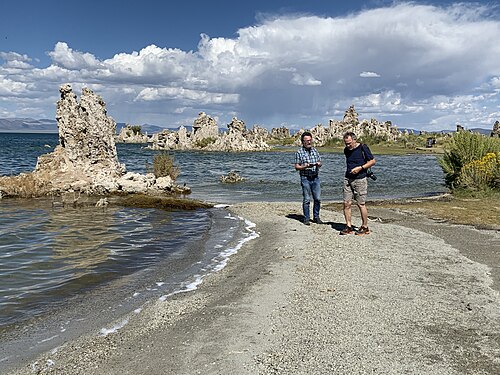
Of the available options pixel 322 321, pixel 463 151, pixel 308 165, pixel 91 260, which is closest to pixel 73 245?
pixel 91 260

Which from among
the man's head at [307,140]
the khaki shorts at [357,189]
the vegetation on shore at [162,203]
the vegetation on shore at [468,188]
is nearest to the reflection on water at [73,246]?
the vegetation on shore at [162,203]

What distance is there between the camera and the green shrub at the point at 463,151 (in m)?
21.4

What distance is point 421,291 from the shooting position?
6918mm

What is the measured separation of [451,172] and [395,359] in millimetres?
19610

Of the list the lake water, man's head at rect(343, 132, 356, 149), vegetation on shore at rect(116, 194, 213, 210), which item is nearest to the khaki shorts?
man's head at rect(343, 132, 356, 149)

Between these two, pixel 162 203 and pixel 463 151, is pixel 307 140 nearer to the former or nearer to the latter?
pixel 162 203

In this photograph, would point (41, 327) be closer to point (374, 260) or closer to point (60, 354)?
point (60, 354)

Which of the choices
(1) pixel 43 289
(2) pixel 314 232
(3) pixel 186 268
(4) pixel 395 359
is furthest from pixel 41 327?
(2) pixel 314 232

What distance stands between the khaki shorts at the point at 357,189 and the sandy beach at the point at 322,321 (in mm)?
1601

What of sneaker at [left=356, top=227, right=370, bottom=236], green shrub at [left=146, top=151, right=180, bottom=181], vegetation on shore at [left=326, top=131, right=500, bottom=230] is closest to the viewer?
sneaker at [left=356, top=227, right=370, bottom=236]

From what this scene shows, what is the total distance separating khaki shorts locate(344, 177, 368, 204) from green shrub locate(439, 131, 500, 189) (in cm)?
1154

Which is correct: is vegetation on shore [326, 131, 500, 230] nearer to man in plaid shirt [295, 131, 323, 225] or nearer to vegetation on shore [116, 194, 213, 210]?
man in plaid shirt [295, 131, 323, 225]

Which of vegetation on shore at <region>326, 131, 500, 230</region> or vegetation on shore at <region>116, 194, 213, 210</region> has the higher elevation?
vegetation on shore at <region>326, 131, 500, 230</region>

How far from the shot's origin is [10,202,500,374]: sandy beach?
4.68 metres
